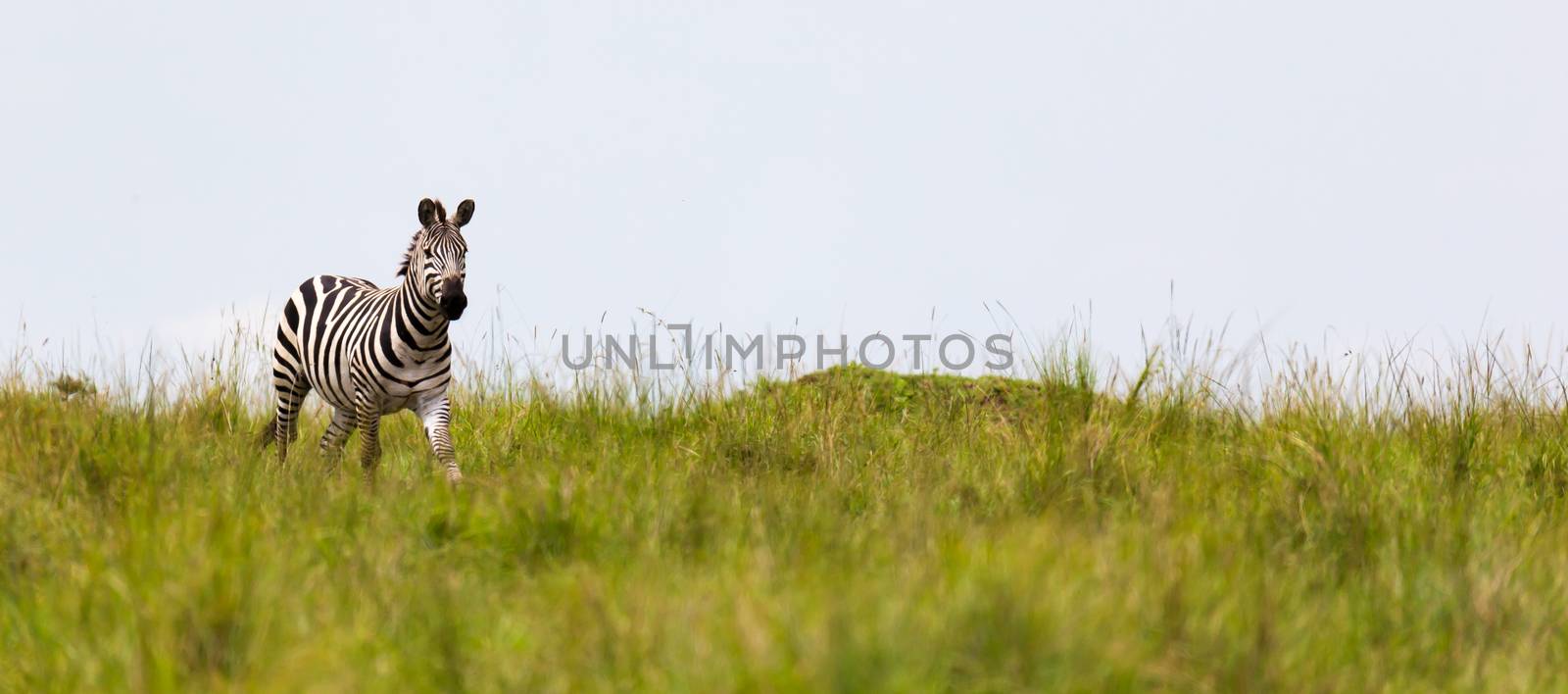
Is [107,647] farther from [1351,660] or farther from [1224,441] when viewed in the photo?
[1224,441]

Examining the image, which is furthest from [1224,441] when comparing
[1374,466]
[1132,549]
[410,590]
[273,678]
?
[273,678]

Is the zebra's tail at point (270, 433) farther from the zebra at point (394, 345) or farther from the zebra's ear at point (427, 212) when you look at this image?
the zebra's ear at point (427, 212)

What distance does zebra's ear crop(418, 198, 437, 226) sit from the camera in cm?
723

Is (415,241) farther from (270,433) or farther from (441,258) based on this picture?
(270,433)

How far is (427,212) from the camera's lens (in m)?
7.25

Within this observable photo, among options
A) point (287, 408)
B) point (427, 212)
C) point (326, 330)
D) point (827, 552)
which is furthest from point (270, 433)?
point (827, 552)

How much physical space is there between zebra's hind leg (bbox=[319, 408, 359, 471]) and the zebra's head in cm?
127

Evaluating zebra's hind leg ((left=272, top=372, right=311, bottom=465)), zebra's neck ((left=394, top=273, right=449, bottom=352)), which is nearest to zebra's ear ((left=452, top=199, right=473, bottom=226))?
zebra's neck ((left=394, top=273, right=449, bottom=352))

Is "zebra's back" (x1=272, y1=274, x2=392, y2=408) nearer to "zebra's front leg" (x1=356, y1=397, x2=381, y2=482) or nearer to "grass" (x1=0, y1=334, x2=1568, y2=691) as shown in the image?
"zebra's front leg" (x1=356, y1=397, x2=381, y2=482)

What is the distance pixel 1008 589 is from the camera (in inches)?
132

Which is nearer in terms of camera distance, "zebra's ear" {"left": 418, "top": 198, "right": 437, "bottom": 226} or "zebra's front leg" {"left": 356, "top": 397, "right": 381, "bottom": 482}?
"zebra's ear" {"left": 418, "top": 198, "right": 437, "bottom": 226}

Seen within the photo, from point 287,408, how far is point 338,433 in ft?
2.63

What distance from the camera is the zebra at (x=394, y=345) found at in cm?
714

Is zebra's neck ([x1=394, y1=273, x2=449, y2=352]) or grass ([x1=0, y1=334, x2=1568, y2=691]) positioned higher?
zebra's neck ([x1=394, y1=273, x2=449, y2=352])
